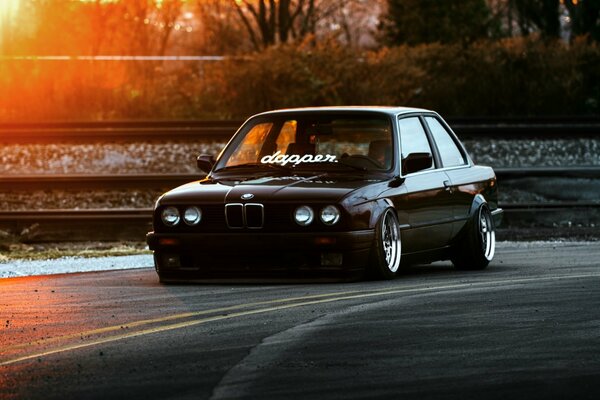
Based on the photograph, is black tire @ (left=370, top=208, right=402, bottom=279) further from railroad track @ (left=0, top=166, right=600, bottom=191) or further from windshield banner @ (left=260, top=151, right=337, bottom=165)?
railroad track @ (left=0, top=166, right=600, bottom=191)

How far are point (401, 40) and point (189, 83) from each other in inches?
442

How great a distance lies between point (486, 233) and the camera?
12.6 m

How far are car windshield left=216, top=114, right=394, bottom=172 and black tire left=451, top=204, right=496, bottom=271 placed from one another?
1.18m

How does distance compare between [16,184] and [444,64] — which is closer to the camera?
[16,184]

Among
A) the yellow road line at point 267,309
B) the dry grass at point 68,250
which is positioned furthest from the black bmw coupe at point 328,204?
the dry grass at point 68,250

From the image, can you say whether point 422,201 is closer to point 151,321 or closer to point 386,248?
point 386,248

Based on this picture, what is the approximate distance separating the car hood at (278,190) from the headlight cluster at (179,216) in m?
0.06

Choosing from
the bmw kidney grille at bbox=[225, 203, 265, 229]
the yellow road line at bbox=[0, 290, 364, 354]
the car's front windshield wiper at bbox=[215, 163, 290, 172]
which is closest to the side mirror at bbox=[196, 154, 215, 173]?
the car's front windshield wiper at bbox=[215, 163, 290, 172]

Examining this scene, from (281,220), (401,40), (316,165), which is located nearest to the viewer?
(281,220)

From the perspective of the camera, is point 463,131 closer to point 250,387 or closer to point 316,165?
point 316,165

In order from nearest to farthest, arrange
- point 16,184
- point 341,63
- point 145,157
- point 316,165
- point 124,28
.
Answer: point 316,165 < point 16,184 < point 145,157 < point 341,63 < point 124,28

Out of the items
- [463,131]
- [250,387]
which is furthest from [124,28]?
[250,387]

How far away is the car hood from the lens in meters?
10.6

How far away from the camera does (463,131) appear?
23328 millimetres
